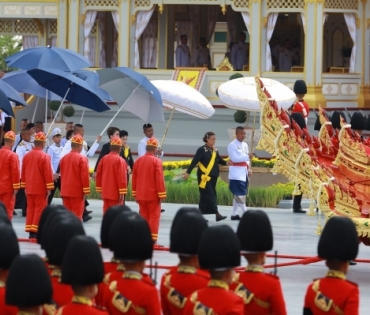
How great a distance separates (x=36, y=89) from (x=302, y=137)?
27.5ft

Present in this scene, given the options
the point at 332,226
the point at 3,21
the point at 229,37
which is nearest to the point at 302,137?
the point at 332,226

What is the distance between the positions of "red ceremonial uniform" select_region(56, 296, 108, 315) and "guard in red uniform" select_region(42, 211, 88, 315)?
75 centimetres

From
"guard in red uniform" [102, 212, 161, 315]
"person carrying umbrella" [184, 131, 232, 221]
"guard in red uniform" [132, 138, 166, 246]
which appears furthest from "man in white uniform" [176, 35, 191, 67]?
"guard in red uniform" [102, 212, 161, 315]

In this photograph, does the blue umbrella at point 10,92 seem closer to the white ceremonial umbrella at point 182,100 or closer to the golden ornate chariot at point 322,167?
the white ceremonial umbrella at point 182,100

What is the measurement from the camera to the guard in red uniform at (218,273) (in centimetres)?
730

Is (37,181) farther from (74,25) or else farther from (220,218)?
(74,25)

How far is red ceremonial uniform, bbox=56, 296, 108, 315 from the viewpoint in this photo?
7012 mm

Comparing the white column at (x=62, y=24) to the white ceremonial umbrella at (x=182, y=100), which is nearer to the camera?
Result: the white ceremonial umbrella at (x=182, y=100)

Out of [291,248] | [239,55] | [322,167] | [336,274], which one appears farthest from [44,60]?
[336,274]

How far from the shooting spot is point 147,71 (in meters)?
33.6

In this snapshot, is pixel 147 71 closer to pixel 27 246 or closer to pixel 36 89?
pixel 36 89

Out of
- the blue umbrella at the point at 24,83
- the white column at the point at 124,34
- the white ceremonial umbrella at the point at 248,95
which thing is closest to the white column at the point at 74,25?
the white column at the point at 124,34

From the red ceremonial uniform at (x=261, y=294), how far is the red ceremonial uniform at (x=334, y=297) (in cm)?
22

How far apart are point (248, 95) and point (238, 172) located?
5.68 ft
